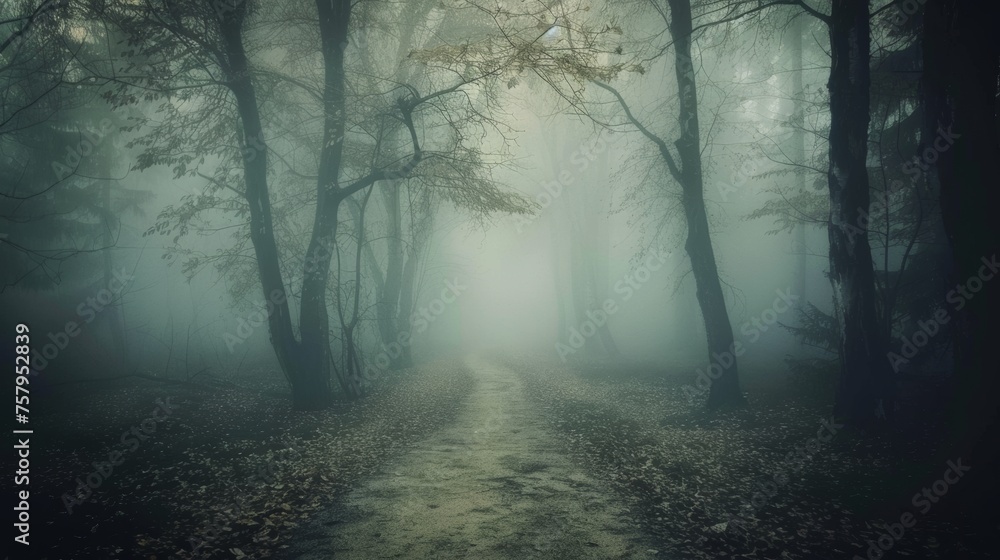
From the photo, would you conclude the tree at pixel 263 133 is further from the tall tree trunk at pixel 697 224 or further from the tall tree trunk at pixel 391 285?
the tall tree trunk at pixel 391 285

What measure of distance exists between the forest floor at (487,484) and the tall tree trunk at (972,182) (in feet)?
2.55

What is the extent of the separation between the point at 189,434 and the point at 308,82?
8.53 metres

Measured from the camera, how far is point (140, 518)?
5039mm

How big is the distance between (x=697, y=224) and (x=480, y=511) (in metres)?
7.56

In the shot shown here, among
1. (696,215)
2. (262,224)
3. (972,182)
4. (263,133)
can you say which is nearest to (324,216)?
(262,224)

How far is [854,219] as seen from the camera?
23.5 ft

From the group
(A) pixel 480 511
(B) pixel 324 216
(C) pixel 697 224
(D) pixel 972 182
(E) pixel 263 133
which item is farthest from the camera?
(B) pixel 324 216

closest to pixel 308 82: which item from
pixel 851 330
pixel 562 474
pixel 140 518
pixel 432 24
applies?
pixel 432 24

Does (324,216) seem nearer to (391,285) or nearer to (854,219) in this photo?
(391,285)

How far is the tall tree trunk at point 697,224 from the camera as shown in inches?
380

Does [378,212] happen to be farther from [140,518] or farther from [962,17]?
[962,17]

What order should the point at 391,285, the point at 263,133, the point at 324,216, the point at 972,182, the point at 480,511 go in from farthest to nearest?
the point at 391,285
the point at 324,216
the point at 263,133
the point at 972,182
the point at 480,511

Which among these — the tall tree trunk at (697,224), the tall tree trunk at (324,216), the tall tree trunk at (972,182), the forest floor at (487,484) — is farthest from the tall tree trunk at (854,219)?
the tall tree trunk at (324,216)

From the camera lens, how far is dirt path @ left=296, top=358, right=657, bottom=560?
176 inches
